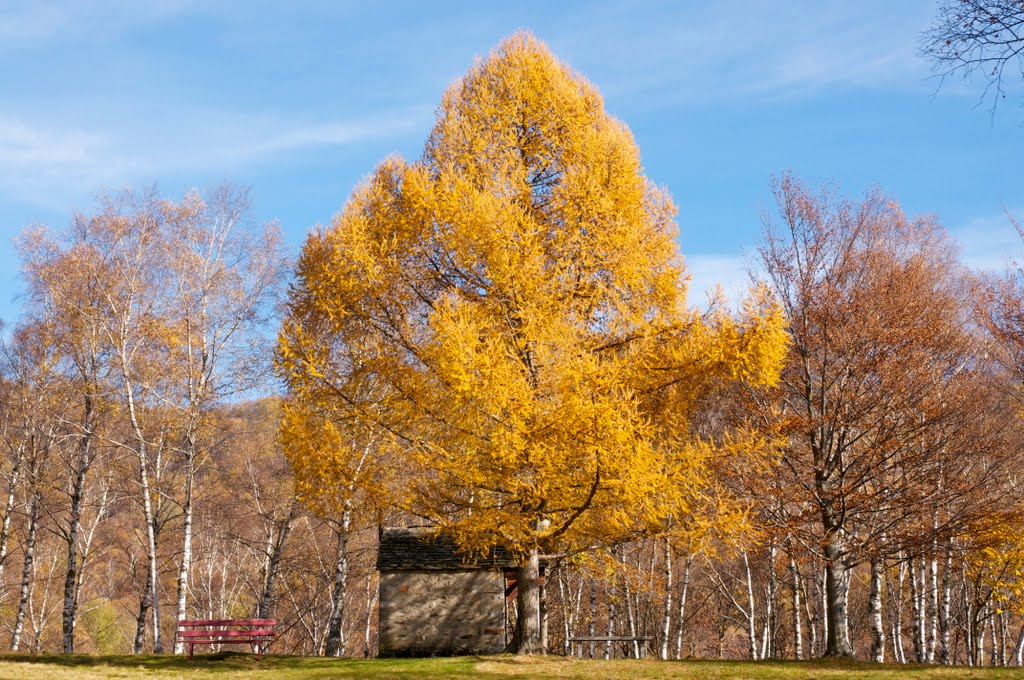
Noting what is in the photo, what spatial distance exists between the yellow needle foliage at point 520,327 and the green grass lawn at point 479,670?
1737 millimetres

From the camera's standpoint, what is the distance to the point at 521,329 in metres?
11.4

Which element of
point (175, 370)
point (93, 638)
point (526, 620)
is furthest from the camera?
point (93, 638)

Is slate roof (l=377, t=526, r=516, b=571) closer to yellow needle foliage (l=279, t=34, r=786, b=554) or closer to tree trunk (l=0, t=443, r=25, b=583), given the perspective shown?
yellow needle foliage (l=279, t=34, r=786, b=554)

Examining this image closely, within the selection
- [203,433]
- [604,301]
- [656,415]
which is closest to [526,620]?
[656,415]

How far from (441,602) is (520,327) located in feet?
24.0

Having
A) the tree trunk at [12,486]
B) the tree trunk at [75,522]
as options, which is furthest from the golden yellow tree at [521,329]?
the tree trunk at [12,486]

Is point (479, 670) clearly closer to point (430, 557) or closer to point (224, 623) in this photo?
point (430, 557)

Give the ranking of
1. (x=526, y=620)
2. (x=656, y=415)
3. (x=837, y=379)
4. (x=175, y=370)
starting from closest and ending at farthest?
1. (x=656, y=415)
2. (x=526, y=620)
3. (x=837, y=379)
4. (x=175, y=370)

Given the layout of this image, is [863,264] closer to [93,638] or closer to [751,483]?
[751,483]

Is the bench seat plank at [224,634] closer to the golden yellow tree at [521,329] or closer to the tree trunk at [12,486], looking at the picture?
the golden yellow tree at [521,329]

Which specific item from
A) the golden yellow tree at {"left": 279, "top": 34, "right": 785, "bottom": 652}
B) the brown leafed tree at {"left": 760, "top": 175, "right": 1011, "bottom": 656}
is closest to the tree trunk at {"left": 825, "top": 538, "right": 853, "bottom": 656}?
the brown leafed tree at {"left": 760, "top": 175, "right": 1011, "bottom": 656}

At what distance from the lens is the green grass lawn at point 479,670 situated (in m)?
11.7

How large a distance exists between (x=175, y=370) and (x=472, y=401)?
1072 centimetres

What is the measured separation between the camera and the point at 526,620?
13.2 m
